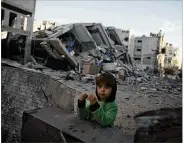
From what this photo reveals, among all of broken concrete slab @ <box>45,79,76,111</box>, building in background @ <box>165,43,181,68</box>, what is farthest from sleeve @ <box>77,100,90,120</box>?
building in background @ <box>165,43,181,68</box>

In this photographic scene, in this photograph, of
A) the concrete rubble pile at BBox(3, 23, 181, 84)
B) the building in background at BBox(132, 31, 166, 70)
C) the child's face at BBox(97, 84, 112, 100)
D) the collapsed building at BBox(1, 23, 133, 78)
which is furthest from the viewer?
the building in background at BBox(132, 31, 166, 70)

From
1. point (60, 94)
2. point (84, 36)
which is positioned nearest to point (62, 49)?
point (84, 36)

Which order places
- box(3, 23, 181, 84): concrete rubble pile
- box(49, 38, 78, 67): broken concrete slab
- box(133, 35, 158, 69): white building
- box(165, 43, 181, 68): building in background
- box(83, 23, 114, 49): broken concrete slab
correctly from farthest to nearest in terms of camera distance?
1. box(165, 43, 181, 68): building in background
2. box(133, 35, 158, 69): white building
3. box(83, 23, 114, 49): broken concrete slab
4. box(3, 23, 181, 84): concrete rubble pile
5. box(49, 38, 78, 67): broken concrete slab

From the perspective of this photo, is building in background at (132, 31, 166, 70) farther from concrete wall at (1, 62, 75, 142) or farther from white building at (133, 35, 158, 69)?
concrete wall at (1, 62, 75, 142)

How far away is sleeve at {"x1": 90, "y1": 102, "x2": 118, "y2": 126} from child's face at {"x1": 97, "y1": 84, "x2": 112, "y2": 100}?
79 mm

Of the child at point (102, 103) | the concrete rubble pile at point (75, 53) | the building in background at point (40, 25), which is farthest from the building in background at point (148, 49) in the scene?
the child at point (102, 103)

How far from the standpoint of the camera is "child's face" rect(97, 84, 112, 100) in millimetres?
1748

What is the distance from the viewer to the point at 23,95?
259 centimetres

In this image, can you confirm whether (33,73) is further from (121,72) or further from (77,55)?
(77,55)

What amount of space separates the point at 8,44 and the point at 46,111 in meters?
9.13

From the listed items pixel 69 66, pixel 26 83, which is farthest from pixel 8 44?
pixel 26 83

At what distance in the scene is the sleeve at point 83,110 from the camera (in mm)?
1757

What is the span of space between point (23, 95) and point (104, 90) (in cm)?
123

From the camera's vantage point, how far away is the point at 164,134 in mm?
1133
